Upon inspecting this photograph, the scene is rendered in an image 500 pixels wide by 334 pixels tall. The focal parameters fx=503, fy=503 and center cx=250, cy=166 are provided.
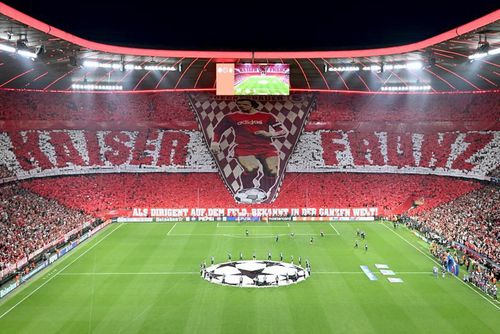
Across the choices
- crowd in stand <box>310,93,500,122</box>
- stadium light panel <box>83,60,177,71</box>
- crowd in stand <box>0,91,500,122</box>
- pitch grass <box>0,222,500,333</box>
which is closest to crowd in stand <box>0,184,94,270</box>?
pitch grass <box>0,222,500,333</box>

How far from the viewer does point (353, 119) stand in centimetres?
6059

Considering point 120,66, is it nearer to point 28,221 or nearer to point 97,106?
point 28,221

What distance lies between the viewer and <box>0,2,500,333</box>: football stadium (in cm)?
2538

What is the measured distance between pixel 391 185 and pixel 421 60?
49.5 ft

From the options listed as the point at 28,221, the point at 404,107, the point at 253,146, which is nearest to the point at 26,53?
the point at 28,221

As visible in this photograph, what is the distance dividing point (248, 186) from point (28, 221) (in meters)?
22.6

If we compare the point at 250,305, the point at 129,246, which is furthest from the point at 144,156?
the point at 250,305

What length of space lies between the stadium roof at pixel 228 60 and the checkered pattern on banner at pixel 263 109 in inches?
86.2

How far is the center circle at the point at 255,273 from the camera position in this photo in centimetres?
2848

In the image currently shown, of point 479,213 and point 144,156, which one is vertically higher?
point 144,156

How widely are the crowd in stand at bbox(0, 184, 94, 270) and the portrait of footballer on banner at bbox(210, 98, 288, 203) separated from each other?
16.6m

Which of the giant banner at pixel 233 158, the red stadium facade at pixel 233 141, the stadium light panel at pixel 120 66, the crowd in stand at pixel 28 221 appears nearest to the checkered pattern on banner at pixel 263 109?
the red stadium facade at pixel 233 141

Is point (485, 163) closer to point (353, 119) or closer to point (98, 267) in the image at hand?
point (353, 119)

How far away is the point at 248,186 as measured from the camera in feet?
175
